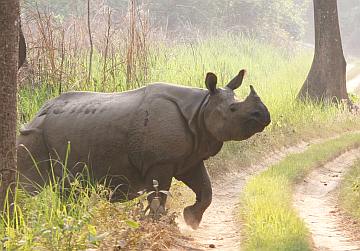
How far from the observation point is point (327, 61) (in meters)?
18.5

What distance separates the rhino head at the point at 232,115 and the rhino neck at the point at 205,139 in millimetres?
39

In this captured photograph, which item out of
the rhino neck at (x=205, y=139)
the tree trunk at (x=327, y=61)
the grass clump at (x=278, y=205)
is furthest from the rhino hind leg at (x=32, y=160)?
the tree trunk at (x=327, y=61)

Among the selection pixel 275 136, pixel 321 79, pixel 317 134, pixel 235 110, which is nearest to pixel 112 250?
pixel 235 110

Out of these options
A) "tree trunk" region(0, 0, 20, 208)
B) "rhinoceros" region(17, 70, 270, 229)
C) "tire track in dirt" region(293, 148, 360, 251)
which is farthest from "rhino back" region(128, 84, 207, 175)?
"tree trunk" region(0, 0, 20, 208)

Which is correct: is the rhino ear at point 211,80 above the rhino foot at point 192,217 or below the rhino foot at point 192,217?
above

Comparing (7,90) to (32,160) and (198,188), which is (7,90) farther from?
(198,188)

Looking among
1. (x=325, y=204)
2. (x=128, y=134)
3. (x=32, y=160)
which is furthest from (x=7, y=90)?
(x=325, y=204)

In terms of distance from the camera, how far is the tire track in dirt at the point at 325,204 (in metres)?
7.86

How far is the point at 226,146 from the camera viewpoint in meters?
12.5

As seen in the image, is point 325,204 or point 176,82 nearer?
point 325,204

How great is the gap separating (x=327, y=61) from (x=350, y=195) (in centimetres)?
877

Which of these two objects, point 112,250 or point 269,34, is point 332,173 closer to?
point 112,250

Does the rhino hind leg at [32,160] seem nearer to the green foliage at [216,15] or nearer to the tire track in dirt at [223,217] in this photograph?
the tire track in dirt at [223,217]

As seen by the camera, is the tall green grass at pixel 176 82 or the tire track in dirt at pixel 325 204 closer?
the tall green grass at pixel 176 82
